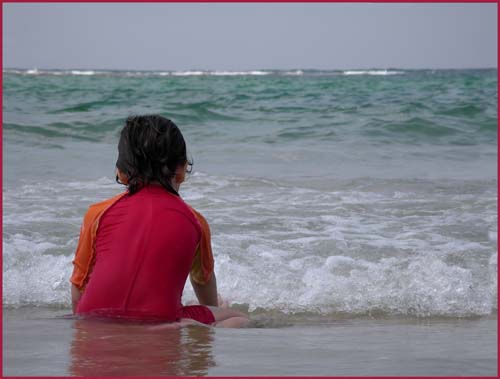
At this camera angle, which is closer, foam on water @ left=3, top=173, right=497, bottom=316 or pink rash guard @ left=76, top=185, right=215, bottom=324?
pink rash guard @ left=76, top=185, right=215, bottom=324

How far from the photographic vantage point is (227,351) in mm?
2662

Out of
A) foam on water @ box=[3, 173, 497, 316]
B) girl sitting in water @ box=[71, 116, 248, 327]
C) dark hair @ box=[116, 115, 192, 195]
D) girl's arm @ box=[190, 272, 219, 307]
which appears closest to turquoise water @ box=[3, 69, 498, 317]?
foam on water @ box=[3, 173, 497, 316]

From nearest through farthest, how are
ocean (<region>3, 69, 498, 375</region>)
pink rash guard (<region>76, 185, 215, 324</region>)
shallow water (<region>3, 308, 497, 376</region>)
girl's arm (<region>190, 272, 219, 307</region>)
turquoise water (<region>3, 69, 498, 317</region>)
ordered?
shallow water (<region>3, 308, 497, 376</region>)
pink rash guard (<region>76, 185, 215, 324</region>)
girl's arm (<region>190, 272, 219, 307</region>)
ocean (<region>3, 69, 498, 375</region>)
turquoise water (<region>3, 69, 498, 317</region>)

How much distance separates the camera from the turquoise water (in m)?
4.34

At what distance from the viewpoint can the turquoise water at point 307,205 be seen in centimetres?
434

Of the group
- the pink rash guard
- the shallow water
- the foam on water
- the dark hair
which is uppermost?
the dark hair

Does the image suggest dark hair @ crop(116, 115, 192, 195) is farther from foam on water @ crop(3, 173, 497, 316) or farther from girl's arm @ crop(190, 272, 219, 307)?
foam on water @ crop(3, 173, 497, 316)

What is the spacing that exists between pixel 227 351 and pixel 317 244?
2615 millimetres

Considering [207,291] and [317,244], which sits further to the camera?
[317,244]

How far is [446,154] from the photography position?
10.6 m

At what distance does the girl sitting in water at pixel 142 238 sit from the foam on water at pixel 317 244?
1.38 meters

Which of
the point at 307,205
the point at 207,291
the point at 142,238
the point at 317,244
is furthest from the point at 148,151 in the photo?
the point at 307,205

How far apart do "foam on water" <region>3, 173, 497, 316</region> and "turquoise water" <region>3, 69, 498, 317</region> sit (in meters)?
0.01

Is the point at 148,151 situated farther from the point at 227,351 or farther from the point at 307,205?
the point at 307,205
